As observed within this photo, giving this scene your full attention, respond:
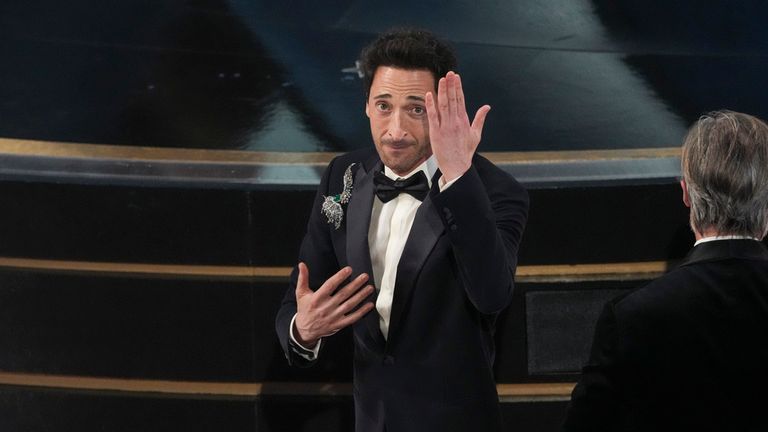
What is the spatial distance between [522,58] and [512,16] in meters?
0.45

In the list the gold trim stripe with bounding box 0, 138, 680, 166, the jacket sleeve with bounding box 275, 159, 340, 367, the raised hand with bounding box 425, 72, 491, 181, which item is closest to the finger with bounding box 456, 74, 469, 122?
the raised hand with bounding box 425, 72, 491, 181

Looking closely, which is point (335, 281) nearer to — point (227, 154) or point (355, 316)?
point (355, 316)

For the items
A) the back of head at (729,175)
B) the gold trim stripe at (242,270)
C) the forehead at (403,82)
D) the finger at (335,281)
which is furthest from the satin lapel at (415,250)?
the gold trim stripe at (242,270)

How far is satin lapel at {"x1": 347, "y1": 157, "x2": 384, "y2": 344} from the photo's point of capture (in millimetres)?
2326

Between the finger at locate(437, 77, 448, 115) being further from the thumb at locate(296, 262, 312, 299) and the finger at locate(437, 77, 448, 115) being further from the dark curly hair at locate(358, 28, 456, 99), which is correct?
the thumb at locate(296, 262, 312, 299)

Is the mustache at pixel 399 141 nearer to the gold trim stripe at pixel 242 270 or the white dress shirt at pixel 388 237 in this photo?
the white dress shirt at pixel 388 237

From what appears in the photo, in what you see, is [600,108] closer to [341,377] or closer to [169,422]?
[341,377]

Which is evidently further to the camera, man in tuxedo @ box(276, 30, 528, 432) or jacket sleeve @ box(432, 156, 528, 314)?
man in tuxedo @ box(276, 30, 528, 432)

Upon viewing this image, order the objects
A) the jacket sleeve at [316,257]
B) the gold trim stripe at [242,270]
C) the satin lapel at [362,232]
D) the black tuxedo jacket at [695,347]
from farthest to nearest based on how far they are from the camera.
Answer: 1. the gold trim stripe at [242,270]
2. the jacket sleeve at [316,257]
3. the satin lapel at [362,232]
4. the black tuxedo jacket at [695,347]

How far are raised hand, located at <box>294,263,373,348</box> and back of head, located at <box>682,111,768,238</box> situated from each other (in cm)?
69

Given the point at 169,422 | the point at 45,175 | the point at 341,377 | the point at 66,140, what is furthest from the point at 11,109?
the point at 341,377

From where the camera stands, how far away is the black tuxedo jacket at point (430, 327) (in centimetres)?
227

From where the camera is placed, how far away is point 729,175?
1913 mm

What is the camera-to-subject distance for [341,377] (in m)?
3.14
